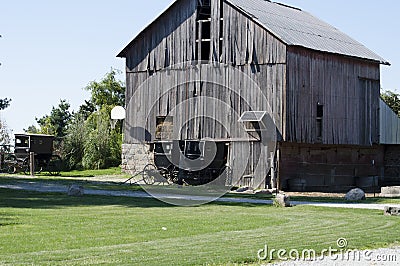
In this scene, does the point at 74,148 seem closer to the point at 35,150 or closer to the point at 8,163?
the point at 35,150

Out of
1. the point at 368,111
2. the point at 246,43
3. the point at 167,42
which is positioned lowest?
the point at 368,111

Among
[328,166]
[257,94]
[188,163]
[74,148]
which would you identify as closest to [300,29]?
[257,94]

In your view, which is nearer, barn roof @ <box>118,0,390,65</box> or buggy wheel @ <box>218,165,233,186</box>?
buggy wheel @ <box>218,165,233,186</box>

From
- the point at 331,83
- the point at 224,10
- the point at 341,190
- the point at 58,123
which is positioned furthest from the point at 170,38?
the point at 58,123

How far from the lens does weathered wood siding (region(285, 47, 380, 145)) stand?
4084 cm

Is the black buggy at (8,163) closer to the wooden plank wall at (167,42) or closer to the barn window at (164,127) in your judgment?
the wooden plank wall at (167,42)

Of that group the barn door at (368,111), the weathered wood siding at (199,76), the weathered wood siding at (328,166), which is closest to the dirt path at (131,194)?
the weathered wood siding at (199,76)

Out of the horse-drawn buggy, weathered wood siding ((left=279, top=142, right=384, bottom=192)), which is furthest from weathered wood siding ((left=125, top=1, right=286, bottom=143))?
weathered wood siding ((left=279, top=142, right=384, bottom=192))

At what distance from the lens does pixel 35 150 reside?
169ft

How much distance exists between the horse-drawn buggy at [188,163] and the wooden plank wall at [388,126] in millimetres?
12441

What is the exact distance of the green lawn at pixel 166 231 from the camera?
14.6m

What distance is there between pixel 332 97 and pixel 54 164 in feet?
71.2

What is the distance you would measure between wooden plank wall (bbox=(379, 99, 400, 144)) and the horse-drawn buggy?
12.4 meters

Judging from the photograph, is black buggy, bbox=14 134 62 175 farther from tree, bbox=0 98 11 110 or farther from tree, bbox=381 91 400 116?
tree, bbox=381 91 400 116
